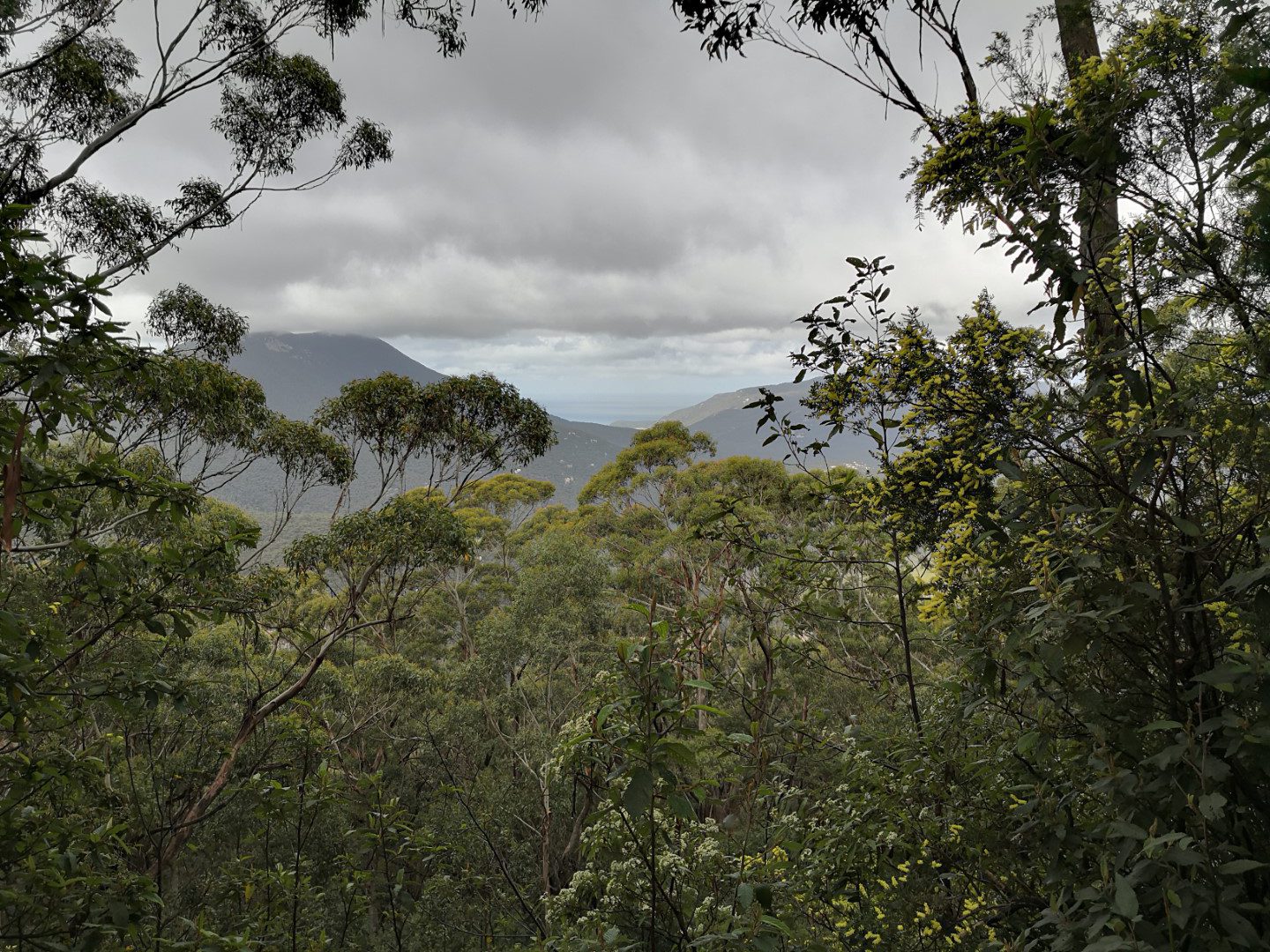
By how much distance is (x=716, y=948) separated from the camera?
4.94 ft

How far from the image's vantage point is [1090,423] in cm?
135

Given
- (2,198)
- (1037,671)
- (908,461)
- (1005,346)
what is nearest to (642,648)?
(1037,671)

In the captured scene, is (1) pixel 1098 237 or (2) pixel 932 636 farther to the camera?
(2) pixel 932 636

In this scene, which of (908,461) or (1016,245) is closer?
(1016,245)

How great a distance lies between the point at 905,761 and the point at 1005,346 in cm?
268

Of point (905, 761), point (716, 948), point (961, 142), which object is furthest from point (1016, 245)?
point (961, 142)

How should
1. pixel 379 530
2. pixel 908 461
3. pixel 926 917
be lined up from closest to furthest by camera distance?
pixel 926 917 < pixel 908 461 < pixel 379 530

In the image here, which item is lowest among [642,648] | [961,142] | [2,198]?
[642,648]

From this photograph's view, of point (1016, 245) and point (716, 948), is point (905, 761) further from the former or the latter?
point (1016, 245)

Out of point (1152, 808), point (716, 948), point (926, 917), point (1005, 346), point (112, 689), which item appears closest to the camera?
point (1152, 808)

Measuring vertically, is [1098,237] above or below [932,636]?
above

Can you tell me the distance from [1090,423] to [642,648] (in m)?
0.97

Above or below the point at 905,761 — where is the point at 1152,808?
above

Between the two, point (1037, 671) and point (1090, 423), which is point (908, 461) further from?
point (1037, 671)
